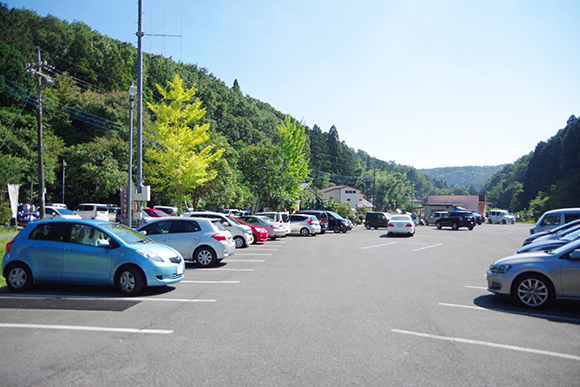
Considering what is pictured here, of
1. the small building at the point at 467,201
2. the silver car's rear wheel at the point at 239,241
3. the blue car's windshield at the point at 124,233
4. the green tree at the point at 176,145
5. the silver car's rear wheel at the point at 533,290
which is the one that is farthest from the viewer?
the small building at the point at 467,201

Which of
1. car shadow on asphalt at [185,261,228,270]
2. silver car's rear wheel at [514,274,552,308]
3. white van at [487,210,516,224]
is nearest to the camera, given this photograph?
silver car's rear wheel at [514,274,552,308]

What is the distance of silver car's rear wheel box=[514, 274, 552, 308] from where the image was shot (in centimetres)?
754

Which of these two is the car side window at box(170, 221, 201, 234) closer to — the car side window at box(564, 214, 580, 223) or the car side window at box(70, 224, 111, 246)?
the car side window at box(70, 224, 111, 246)

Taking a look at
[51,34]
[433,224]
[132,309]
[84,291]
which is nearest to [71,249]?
[84,291]

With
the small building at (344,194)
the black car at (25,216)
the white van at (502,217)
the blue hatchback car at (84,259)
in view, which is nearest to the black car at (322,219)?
the black car at (25,216)

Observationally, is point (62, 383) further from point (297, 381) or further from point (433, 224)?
point (433, 224)

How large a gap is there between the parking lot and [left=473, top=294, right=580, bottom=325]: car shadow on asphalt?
37mm

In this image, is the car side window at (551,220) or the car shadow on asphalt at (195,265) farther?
the car side window at (551,220)

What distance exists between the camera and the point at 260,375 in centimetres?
441

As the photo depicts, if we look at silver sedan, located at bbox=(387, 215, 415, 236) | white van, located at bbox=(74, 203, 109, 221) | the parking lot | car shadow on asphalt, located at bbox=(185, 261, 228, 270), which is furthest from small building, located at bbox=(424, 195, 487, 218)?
the parking lot

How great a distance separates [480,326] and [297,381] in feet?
12.4

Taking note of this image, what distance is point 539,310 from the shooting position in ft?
24.8

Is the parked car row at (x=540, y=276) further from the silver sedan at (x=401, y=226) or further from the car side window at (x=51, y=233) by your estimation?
the silver sedan at (x=401, y=226)

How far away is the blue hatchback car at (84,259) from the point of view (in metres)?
8.66
